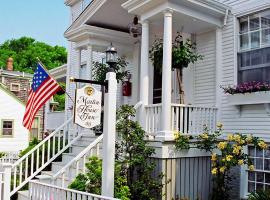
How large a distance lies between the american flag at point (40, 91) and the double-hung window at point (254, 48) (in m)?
4.38

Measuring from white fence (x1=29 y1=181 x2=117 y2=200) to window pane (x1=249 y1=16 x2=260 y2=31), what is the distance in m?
5.53

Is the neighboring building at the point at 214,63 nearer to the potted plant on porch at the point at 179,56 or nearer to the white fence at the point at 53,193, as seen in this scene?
the potted plant on porch at the point at 179,56

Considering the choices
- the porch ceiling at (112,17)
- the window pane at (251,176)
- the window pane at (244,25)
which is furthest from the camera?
the porch ceiling at (112,17)

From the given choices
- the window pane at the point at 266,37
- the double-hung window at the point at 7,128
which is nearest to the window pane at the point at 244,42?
the window pane at the point at 266,37

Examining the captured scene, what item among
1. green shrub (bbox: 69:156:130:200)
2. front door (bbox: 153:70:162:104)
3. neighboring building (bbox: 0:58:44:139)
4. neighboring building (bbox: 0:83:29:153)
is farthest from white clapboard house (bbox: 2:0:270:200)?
neighboring building (bbox: 0:58:44:139)

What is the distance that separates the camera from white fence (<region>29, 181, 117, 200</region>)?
5417 millimetres

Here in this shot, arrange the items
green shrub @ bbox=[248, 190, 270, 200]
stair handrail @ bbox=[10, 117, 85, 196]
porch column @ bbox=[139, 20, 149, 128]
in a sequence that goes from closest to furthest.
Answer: green shrub @ bbox=[248, 190, 270, 200] < porch column @ bbox=[139, 20, 149, 128] < stair handrail @ bbox=[10, 117, 85, 196]

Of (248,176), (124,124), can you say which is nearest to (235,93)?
(248,176)

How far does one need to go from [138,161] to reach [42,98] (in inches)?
116

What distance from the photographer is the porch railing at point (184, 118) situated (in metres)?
7.94

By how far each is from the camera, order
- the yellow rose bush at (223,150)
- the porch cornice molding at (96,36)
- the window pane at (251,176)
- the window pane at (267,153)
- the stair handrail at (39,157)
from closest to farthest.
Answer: the yellow rose bush at (223,150)
the window pane at (267,153)
the window pane at (251,176)
the stair handrail at (39,157)
the porch cornice molding at (96,36)

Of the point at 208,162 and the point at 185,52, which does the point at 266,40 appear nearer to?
the point at 185,52

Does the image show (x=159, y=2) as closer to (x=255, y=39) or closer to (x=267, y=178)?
(x=255, y=39)

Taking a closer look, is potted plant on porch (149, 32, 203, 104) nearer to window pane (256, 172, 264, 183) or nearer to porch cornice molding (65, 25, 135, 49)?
window pane (256, 172, 264, 183)
